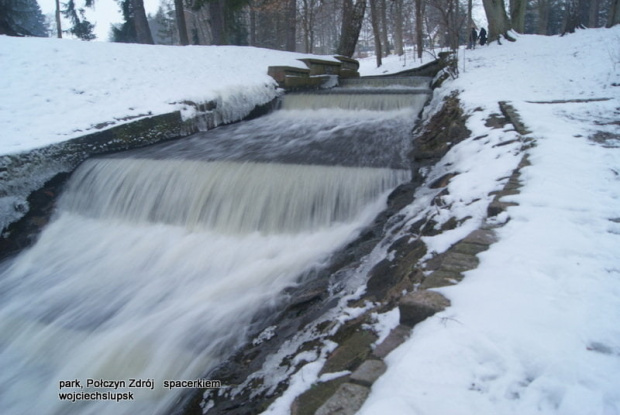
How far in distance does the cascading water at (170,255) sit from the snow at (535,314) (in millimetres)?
1768

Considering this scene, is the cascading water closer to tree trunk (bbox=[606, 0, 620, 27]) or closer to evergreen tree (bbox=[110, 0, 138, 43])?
tree trunk (bbox=[606, 0, 620, 27])

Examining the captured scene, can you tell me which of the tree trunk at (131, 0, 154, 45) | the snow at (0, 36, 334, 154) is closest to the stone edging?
the snow at (0, 36, 334, 154)

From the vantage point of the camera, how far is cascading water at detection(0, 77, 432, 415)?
318 centimetres

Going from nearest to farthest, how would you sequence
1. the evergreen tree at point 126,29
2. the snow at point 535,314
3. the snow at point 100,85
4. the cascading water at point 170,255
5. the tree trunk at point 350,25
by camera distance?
Answer: the snow at point 535,314
the cascading water at point 170,255
the snow at point 100,85
the tree trunk at point 350,25
the evergreen tree at point 126,29

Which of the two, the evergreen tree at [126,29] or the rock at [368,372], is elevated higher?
the evergreen tree at [126,29]

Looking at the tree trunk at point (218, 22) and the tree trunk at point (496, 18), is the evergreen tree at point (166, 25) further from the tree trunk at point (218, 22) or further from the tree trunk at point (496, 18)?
the tree trunk at point (496, 18)

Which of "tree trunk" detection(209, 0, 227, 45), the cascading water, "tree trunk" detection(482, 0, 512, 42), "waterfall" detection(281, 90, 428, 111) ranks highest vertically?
"tree trunk" detection(209, 0, 227, 45)

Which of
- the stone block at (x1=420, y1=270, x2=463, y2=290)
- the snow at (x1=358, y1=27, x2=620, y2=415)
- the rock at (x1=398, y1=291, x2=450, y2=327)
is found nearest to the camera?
the snow at (x1=358, y1=27, x2=620, y2=415)

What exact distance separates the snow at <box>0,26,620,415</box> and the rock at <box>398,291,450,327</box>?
0.19ft

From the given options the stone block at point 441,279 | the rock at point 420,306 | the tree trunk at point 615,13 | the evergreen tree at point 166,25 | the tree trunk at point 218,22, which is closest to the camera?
the rock at point 420,306

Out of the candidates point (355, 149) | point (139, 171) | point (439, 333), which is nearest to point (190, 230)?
point (139, 171)

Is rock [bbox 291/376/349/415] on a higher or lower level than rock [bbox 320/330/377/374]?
lower

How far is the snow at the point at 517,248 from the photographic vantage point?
1.42 metres

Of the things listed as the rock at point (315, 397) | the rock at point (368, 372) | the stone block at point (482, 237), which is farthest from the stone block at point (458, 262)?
the rock at point (315, 397)
